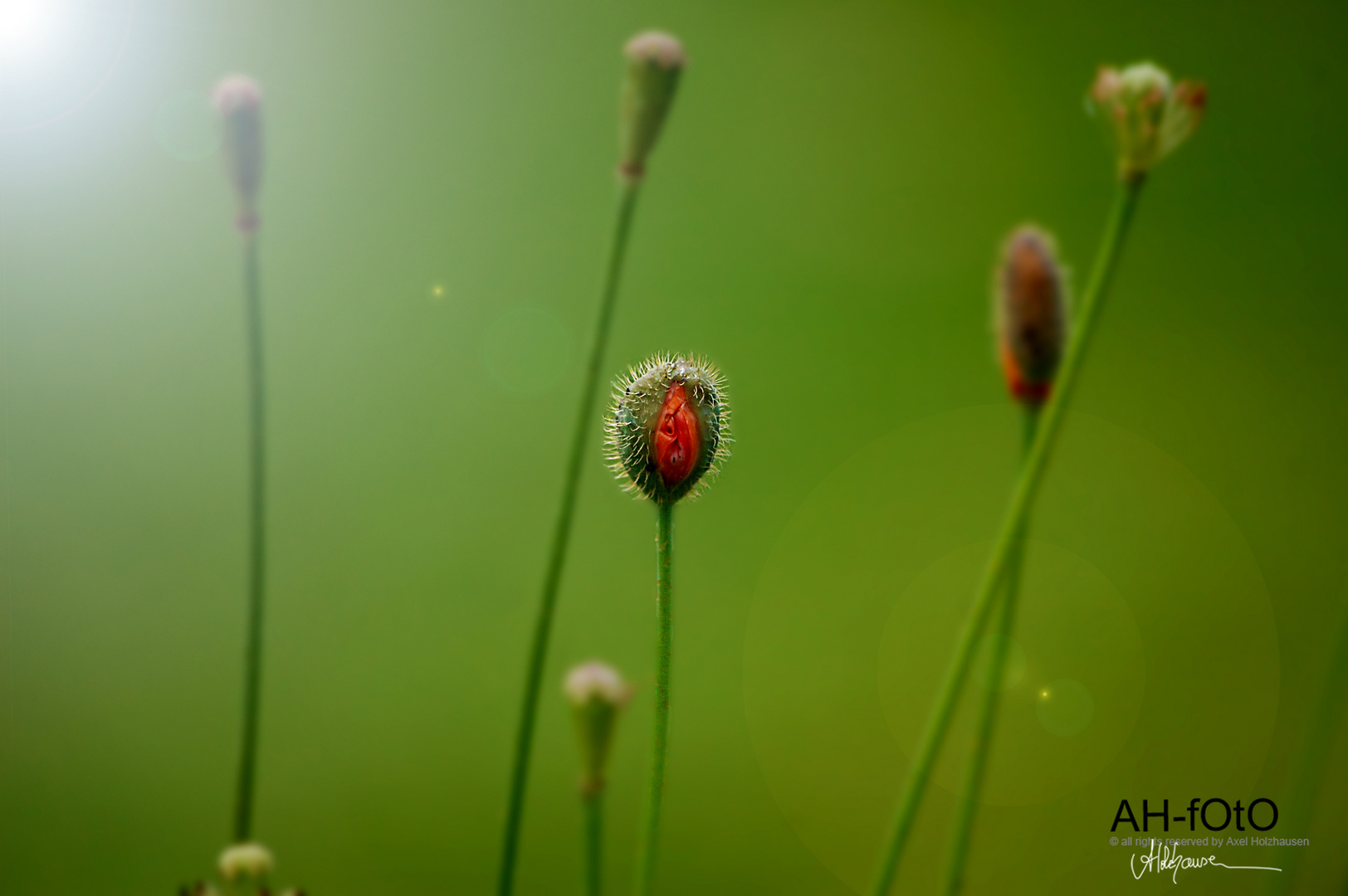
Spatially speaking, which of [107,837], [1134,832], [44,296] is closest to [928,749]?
[1134,832]

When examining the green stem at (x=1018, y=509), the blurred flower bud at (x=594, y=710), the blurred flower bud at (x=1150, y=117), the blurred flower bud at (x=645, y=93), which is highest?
the blurred flower bud at (x=645, y=93)

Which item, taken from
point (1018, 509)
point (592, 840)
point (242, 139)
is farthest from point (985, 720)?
point (242, 139)

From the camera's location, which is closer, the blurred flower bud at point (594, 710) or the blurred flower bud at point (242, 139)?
Answer: the blurred flower bud at point (594, 710)

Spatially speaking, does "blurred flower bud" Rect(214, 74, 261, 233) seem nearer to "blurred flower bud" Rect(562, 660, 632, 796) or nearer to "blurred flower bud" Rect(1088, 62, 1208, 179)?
"blurred flower bud" Rect(562, 660, 632, 796)

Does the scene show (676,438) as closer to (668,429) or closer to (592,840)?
(668,429)
